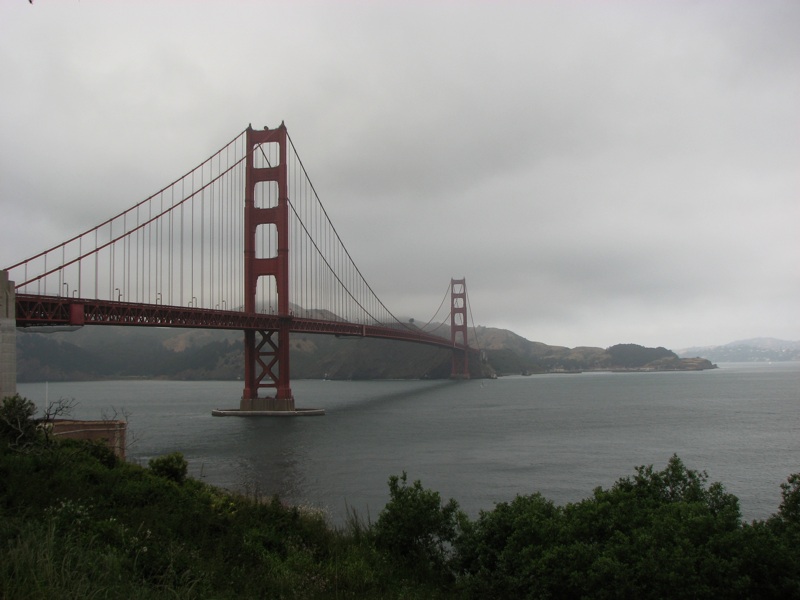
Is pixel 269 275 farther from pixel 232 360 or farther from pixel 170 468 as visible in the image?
pixel 232 360

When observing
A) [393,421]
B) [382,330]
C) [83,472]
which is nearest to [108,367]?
[382,330]

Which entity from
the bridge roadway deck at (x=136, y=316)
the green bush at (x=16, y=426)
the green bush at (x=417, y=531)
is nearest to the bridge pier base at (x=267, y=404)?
the bridge roadway deck at (x=136, y=316)

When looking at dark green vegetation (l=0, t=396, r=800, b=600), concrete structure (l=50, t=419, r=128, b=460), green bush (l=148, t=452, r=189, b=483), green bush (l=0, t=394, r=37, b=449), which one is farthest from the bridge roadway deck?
Result: dark green vegetation (l=0, t=396, r=800, b=600)

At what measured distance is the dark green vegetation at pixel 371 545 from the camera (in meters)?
6.24

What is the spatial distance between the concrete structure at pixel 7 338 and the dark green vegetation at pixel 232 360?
362ft

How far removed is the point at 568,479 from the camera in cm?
2139

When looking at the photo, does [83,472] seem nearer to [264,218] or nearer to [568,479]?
[568,479]

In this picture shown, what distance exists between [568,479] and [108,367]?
525 ft

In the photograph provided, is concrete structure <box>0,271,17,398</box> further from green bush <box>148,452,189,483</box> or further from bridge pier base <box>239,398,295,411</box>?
bridge pier base <box>239,398,295,411</box>

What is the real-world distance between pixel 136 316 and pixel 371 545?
1099 inches

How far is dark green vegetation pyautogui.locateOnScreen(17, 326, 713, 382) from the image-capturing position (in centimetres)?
14062

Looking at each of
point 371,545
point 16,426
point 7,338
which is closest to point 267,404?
point 7,338

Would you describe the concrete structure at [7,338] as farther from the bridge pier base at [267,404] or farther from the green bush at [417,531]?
the bridge pier base at [267,404]

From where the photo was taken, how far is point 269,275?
50.4 meters
